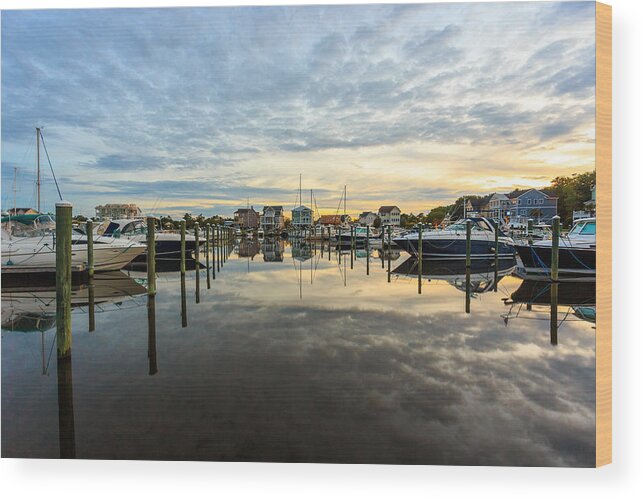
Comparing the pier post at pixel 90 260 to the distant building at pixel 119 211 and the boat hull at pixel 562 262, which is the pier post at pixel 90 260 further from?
the boat hull at pixel 562 262

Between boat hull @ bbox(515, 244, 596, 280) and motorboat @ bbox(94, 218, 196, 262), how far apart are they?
11.5m

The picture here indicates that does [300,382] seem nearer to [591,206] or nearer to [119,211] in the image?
[591,206]

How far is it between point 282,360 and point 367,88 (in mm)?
3572

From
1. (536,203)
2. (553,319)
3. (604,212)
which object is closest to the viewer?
(604,212)

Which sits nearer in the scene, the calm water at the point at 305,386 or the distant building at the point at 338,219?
the calm water at the point at 305,386

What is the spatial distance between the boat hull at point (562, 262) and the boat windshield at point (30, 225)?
461 inches

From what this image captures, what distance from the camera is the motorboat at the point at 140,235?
1439cm

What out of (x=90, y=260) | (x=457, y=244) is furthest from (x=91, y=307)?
(x=457, y=244)

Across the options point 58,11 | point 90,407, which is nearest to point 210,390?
point 90,407

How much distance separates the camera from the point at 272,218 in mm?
61562

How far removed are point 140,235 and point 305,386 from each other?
12.5 meters

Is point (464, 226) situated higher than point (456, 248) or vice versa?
point (464, 226)

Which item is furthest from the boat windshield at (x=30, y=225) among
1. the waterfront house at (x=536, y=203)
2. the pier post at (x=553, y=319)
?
the waterfront house at (x=536, y=203)

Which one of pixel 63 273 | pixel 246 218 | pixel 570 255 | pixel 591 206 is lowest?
pixel 570 255
